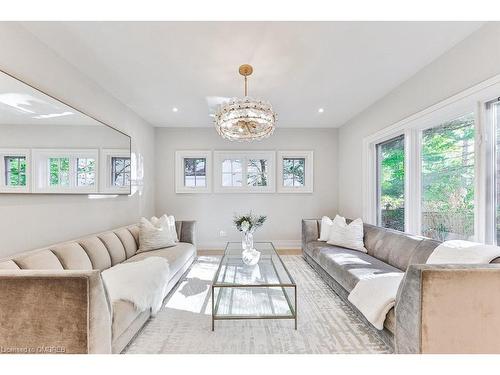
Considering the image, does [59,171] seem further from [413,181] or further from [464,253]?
[413,181]

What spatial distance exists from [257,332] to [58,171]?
2295 millimetres

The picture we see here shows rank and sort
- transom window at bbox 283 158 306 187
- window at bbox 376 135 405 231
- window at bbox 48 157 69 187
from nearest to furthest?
1. window at bbox 48 157 69 187
2. window at bbox 376 135 405 231
3. transom window at bbox 283 158 306 187

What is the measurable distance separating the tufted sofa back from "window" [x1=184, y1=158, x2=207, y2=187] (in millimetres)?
1913

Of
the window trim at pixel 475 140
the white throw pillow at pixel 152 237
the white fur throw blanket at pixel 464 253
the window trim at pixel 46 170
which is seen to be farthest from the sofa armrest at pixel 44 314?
the window trim at pixel 475 140

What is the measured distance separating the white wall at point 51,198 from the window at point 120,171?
0.24 meters

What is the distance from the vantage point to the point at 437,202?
2914mm

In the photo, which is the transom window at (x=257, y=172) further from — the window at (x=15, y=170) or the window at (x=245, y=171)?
the window at (x=15, y=170)

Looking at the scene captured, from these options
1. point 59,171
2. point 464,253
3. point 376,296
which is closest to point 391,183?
point 464,253

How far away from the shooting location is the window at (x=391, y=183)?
11.7ft

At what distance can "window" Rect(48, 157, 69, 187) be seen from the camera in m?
2.37

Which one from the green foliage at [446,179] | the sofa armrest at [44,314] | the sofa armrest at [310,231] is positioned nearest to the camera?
the sofa armrest at [44,314]

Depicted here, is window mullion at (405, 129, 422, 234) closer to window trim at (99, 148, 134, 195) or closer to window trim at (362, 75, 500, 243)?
window trim at (362, 75, 500, 243)

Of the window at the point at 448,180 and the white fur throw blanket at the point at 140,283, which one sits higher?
the window at the point at 448,180

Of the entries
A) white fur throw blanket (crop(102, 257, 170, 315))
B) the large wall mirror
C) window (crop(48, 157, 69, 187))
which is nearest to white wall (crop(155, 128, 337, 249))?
the large wall mirror
